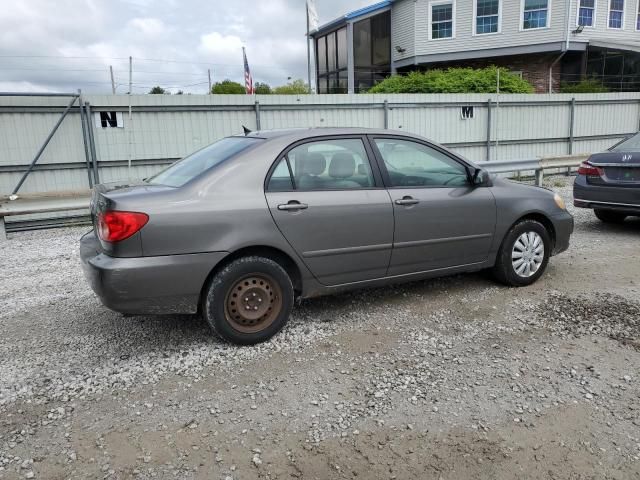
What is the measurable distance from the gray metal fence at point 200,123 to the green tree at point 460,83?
139 inches

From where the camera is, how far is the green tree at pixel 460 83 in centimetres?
1795

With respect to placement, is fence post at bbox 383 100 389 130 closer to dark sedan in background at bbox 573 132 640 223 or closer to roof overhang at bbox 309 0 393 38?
dark sedan in background at bbox 573 132 640 223

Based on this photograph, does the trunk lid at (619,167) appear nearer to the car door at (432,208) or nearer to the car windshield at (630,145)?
the car windshield at (630,145)

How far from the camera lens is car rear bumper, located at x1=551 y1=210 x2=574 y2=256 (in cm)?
524

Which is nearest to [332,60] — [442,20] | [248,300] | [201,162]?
[442,20]

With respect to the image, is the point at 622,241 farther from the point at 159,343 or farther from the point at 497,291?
the point at 159,343

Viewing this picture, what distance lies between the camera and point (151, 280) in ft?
11.6

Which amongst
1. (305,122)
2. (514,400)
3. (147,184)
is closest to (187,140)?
(305,122)

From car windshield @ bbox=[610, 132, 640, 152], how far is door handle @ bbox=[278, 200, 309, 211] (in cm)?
551

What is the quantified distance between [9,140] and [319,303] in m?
7.13

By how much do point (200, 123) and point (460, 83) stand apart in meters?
11.1

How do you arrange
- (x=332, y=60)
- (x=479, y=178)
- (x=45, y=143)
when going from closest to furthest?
(x=479, y=178)
(x=45, y=143)
(x=332, y=60)

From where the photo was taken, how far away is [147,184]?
4191 millimetres

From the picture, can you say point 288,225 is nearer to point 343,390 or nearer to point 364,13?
point 343,390
